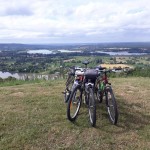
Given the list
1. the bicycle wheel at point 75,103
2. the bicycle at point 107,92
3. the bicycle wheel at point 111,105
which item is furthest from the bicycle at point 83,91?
the bicycle wheel at point 111,105

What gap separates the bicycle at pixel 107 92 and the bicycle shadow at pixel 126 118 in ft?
0.48

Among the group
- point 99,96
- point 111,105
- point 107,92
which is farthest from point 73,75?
point 111,105

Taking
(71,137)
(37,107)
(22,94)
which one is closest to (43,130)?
(71,137)

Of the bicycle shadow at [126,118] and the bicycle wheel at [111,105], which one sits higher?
the bicycle wheel at [111,105]

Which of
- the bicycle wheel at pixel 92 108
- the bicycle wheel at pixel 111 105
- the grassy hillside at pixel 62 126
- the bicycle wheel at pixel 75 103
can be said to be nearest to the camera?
the grassy hillside at pixel 62 126

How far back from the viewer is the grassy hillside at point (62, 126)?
4.34 m

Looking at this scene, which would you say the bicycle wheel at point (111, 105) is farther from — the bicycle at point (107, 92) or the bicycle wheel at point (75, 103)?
the bicycle wheel at point (75, 103)

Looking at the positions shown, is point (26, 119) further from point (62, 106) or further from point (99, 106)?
point (99, 106)

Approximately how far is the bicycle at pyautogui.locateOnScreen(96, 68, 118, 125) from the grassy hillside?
0.52 feet

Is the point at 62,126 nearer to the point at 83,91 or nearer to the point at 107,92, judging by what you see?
the point at 83,91

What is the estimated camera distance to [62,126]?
493 centimetres

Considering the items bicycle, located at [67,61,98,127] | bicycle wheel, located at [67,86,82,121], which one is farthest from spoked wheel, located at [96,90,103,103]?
bicycle wheel, located at [67,86,82,121]

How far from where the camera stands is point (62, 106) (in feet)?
20.2

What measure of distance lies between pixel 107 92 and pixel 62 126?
1.09 metres
